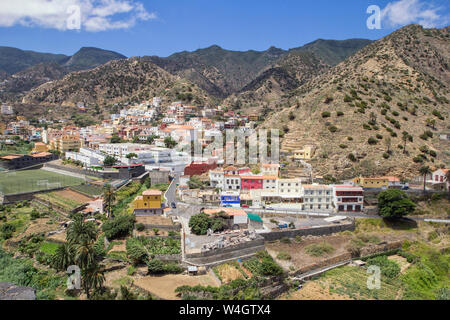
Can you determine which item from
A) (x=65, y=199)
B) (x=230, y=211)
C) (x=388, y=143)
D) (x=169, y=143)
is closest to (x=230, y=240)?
(x=230, y=211)

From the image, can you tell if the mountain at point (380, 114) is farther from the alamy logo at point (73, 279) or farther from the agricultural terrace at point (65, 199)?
the alamy logo at point (73, 279)

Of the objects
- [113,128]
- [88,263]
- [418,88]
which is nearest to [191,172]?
[88,263]

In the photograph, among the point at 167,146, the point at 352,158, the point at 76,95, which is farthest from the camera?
the point at 76,95

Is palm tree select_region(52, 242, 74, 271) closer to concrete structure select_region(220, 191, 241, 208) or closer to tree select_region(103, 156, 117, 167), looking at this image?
concrete structure select_region(220, 191, 241, 208)

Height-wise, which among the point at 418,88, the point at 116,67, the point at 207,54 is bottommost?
the point at 418,88

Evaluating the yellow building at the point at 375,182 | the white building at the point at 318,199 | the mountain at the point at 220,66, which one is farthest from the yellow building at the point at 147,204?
the mountain at the point at 220,66

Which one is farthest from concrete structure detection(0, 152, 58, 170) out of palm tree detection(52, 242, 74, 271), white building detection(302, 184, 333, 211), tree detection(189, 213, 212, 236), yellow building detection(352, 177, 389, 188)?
yellow building detection(352, 177, 389, 188)
